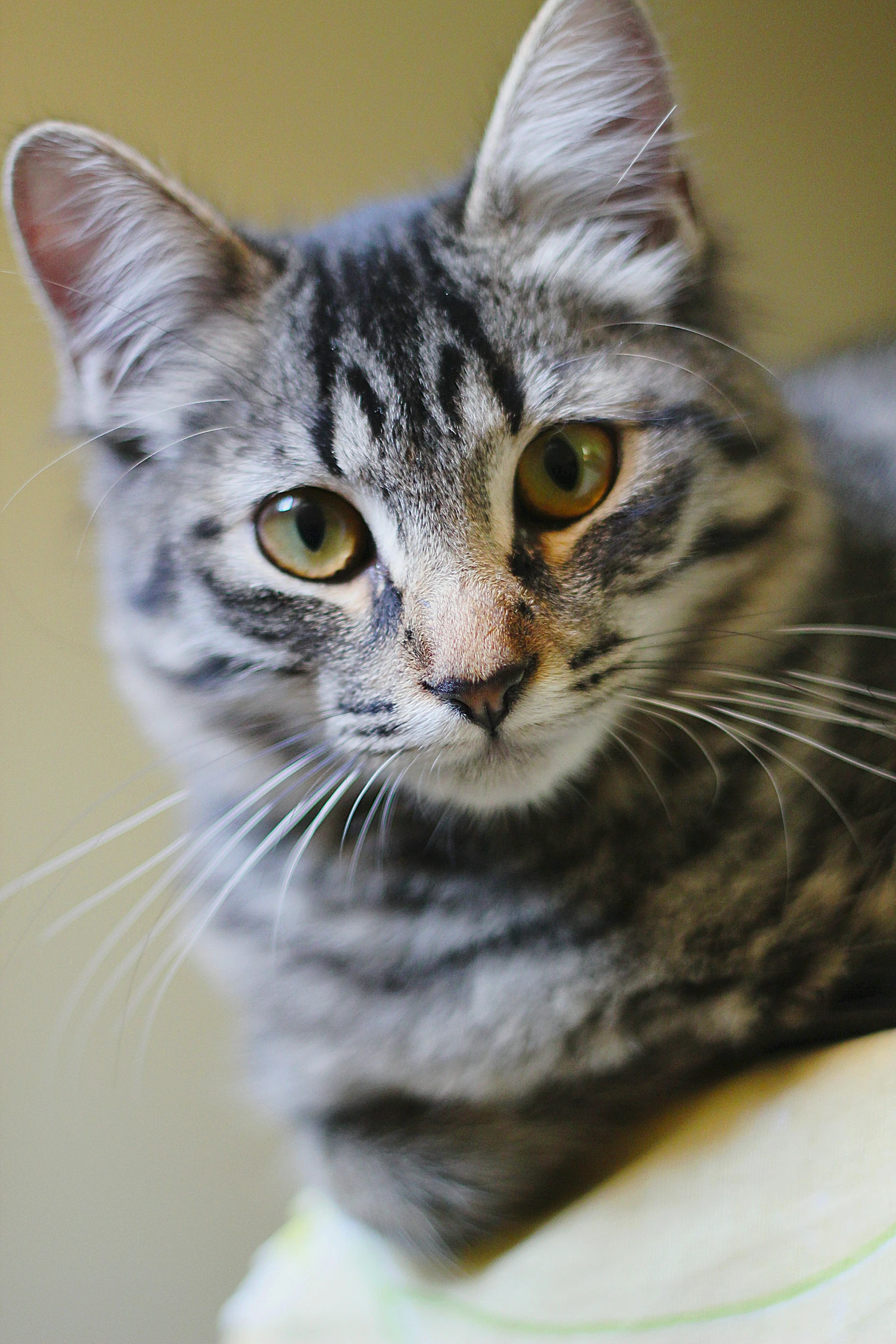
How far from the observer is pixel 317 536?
69 centimetres

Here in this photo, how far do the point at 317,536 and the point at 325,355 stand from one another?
0.13 meters

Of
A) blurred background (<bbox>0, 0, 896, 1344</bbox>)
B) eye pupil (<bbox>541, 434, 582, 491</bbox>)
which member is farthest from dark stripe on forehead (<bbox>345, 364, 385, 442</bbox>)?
blurred background (<bbox>0, 0, 896, 1344</bbox>)

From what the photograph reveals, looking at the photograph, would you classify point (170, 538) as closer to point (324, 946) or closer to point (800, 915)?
point (324, 946)

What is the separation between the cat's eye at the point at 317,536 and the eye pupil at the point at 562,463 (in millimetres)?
125

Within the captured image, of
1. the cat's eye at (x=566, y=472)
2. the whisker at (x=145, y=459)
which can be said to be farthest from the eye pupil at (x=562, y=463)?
the whisker at (x=145, y=459)

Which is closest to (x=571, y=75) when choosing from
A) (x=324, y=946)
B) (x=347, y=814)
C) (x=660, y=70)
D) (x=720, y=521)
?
(x=660, y=70)

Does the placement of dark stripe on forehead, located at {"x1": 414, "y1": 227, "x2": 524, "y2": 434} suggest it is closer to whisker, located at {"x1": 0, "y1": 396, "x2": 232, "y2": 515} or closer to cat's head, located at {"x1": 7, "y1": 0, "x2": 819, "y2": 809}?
cat's head, located at {"x1": 7, "y1": 0, "x2": 819, "y2": 809}

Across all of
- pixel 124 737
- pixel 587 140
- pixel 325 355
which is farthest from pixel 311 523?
pixel 124 737

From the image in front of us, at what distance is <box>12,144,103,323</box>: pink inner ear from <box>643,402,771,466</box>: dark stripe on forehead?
415 millimetres

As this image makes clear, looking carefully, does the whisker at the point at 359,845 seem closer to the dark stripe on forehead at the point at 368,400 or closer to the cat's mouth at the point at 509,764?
the cat's mouth at the point at 509,764

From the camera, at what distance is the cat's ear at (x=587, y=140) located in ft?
2.32

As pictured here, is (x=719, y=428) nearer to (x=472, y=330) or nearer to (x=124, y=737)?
(x=472, y=330)

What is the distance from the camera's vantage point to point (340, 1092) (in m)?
0.79

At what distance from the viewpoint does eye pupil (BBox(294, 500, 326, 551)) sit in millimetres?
688
